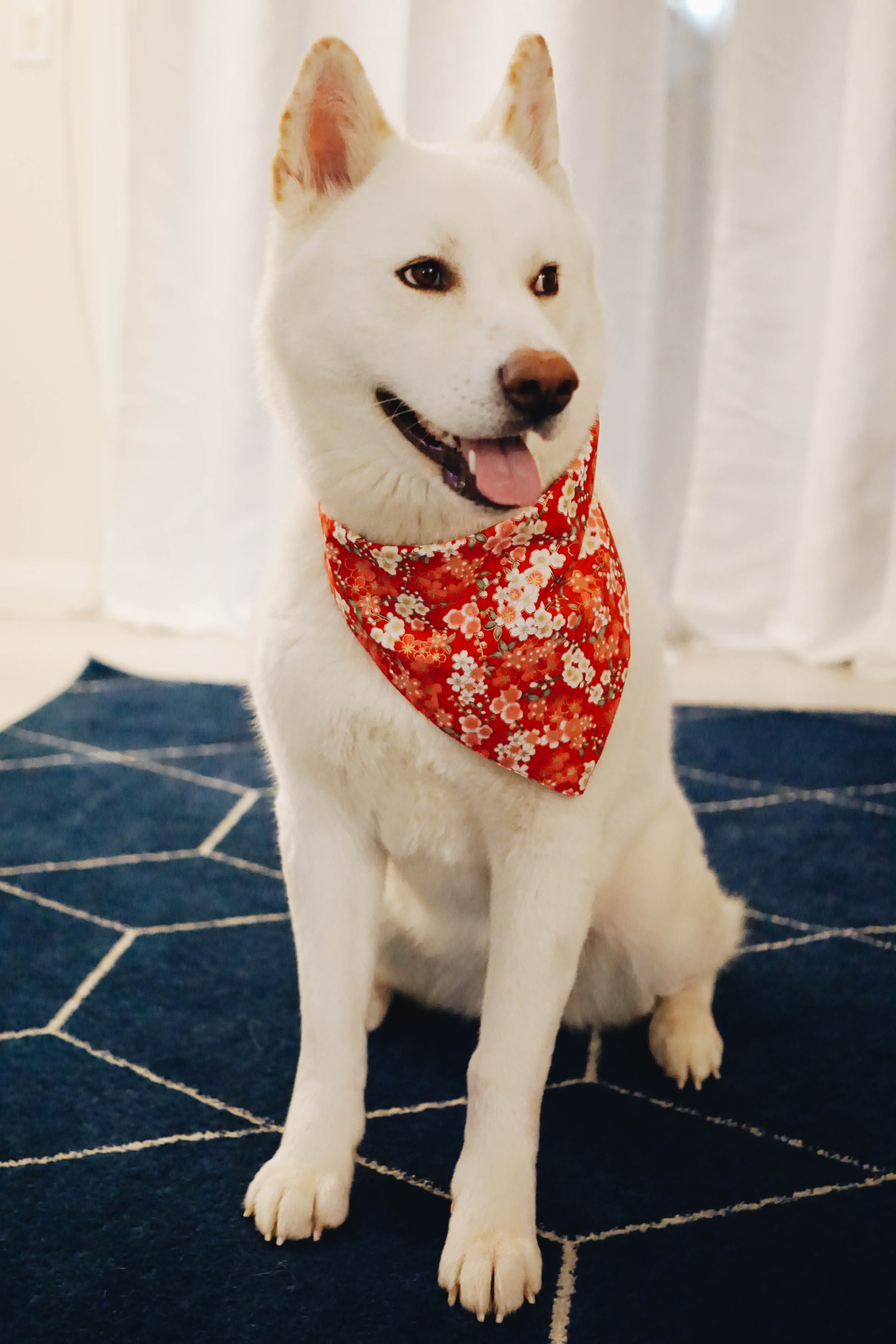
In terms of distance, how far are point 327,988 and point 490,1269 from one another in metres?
0.29

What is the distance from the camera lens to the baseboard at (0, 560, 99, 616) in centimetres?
334

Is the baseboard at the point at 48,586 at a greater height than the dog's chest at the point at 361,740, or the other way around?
the dog's chest at the point at 361,740

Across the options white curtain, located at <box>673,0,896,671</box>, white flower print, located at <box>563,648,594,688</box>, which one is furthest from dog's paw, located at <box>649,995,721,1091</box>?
white curtain, located at <box>673,0,896,671</box>

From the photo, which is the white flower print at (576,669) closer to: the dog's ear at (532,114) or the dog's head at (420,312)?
the dog's head at (420,312)

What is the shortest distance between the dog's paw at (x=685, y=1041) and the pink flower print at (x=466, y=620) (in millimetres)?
573

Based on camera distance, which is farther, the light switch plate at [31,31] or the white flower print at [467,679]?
the light switch plate at [31,31]

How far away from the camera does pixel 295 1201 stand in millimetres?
1035

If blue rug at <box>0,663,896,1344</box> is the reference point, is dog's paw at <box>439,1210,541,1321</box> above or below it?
above

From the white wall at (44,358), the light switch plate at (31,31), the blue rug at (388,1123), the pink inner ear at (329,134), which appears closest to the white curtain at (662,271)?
the white wall at (44,358)

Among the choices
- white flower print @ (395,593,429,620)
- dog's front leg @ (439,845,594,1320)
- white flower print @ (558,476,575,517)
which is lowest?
dog's front leg @ (439,845,594,1320)

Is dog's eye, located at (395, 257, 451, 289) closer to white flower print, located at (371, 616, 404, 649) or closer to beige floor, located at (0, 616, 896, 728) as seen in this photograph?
white flower print, located at (371, 616, 404, 649)

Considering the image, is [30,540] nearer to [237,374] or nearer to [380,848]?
[237,374]

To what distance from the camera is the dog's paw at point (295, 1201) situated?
1.04 metres

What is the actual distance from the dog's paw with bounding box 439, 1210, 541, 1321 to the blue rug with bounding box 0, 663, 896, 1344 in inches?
0.6
